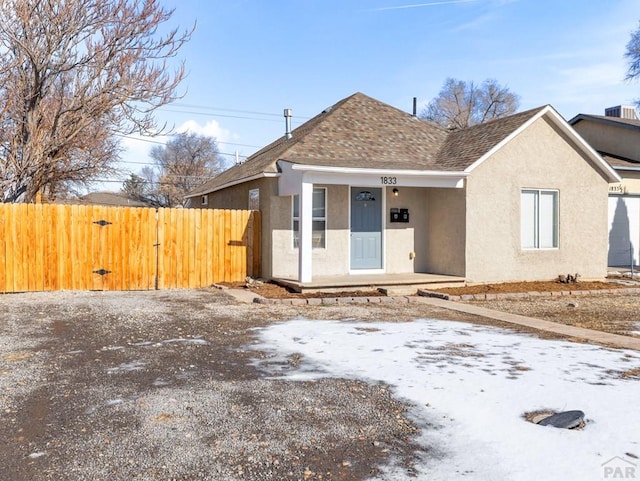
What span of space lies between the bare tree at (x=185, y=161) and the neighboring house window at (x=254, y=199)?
42.3 m

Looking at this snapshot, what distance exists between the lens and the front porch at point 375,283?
459 inches

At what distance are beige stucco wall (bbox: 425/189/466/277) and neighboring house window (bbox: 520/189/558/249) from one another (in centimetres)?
181

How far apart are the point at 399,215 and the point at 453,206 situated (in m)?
1.43

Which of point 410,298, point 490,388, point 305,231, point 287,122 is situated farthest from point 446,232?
point 490,388

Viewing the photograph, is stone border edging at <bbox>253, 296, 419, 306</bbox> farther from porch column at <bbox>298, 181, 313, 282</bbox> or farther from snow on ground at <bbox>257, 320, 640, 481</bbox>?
snow on ground at <bbox>257, 320, 640, 481</bbox>

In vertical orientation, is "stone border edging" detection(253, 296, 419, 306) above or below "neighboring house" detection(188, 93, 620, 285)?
below

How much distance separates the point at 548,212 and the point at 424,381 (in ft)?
34.0

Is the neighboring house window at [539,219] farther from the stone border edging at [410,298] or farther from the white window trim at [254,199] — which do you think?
the white window trim at [254,199]

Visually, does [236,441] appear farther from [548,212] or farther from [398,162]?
[548,212]

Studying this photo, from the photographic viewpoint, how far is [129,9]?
50.4ft

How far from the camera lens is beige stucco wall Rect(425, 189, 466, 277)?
13125 mm

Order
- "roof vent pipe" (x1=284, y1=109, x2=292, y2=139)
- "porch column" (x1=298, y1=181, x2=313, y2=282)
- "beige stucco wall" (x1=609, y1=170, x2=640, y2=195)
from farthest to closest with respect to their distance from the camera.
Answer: "roof vent pipe" (x1=284, y1=109, x2=292, y2=139)
"beige stucco wall" (x1=609, y1=170, x2=640, y2=195)
"porch column" (x1=298, y1=181, x2=313, y2=282)

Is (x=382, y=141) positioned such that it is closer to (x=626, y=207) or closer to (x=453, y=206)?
(x=453, y=206)

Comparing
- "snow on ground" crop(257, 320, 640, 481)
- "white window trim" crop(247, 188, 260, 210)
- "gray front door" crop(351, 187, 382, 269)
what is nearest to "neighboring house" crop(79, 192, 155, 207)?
"white window trim" crop(247, 188, 260, 210)
